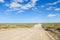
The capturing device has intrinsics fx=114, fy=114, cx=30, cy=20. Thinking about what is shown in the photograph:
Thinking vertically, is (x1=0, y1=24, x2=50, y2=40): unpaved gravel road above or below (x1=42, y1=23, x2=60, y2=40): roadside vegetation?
above

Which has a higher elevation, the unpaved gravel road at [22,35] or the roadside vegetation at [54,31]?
the unpaved gravel road at [22,35]

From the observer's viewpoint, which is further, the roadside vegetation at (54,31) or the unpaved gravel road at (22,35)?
the roadside vegetation at (54,31)

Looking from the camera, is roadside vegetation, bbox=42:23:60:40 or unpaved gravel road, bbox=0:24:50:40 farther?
roadside vegetation, bbox=42:23:60:40

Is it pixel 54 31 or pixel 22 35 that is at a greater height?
pixel 22 35

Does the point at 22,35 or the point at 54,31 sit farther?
the point at 54,31
